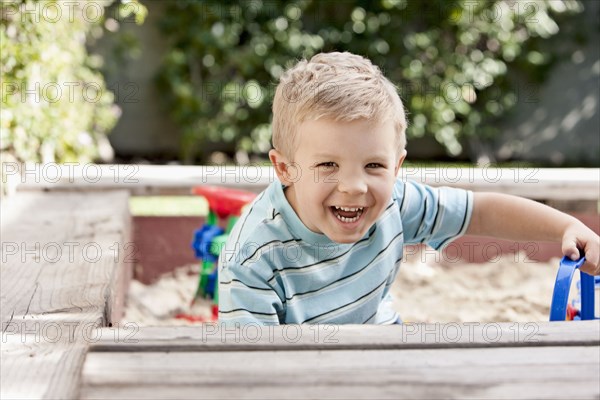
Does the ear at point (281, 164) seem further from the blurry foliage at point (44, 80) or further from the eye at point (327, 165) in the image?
the blurry foliage at point (44, 80)

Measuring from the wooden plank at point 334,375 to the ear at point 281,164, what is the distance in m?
0.63

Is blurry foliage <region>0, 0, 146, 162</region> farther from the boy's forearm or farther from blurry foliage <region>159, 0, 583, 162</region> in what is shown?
blurry foliage <region>159, 0, 583, 162</region>

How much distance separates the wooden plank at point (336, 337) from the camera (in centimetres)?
113

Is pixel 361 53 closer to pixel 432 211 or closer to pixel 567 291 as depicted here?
pixel 432 211

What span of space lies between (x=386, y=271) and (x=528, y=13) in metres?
5.58

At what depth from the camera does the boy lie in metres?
1.55

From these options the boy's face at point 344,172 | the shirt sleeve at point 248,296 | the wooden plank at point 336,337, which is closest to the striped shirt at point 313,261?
the shirt sleeve at point 248,296

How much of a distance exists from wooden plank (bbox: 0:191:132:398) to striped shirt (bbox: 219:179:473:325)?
260 millimetres

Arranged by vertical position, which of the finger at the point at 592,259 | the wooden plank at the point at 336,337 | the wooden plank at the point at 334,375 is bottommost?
the wooden plank at the point at 334,375

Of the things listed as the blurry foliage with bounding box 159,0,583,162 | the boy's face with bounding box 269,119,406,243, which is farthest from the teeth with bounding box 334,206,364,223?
the blurry foliage with bounding box 159,0,583,162

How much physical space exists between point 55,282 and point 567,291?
1008 millimetres

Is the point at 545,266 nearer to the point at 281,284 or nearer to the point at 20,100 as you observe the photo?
the point at 281,284

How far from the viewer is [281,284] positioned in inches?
67.1

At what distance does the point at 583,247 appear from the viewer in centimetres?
172
